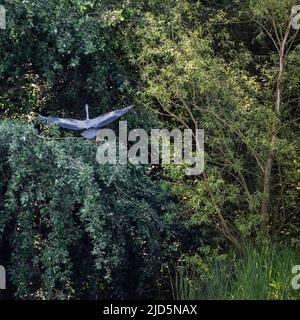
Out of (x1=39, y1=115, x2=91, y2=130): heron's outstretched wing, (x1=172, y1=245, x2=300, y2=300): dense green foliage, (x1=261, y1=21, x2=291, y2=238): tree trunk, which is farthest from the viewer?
(x1=261, y1=21, x2=291, y2=238): tree trunk

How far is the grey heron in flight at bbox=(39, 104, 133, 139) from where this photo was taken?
5641 mm

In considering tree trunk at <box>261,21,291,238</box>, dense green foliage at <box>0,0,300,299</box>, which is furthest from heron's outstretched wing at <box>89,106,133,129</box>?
tree trunk at <box>261,21,291,238</box>

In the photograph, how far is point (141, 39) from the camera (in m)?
5.91

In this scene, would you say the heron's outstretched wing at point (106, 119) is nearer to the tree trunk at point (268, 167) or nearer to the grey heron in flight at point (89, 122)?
the grey heron in flight at point (89, 122)

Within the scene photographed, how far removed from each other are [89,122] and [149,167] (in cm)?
70

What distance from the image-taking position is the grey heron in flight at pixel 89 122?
564cm

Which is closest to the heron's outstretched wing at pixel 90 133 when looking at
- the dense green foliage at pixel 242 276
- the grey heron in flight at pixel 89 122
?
the grey heron in flight at pixel 89 122

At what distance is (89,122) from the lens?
566cm

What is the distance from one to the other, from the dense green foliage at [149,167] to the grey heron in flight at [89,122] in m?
0.11

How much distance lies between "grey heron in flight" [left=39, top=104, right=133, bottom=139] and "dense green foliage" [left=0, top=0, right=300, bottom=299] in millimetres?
109

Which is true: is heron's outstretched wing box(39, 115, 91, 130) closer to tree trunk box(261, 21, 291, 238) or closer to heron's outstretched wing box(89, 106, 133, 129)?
heron's outstretched wing box(89, 106, 133, 129)
